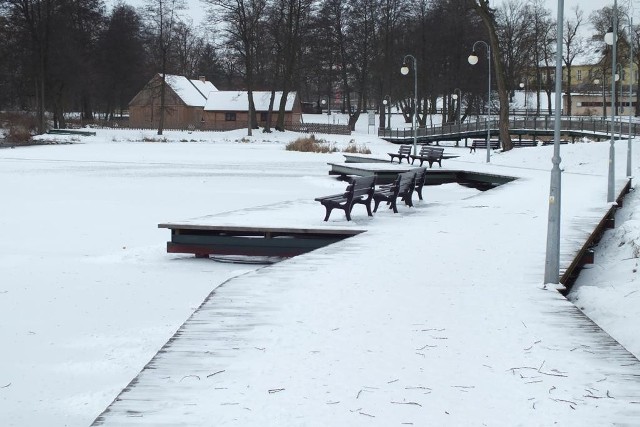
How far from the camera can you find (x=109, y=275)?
1233cm

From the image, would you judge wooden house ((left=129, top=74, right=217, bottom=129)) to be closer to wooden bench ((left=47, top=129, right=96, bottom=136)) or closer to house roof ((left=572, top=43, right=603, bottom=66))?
wooden bench ((left=47, top=129, right=96, bottom=136))

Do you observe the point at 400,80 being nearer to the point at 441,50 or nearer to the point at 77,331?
the point at 441,50

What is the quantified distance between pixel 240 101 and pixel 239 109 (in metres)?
1.01

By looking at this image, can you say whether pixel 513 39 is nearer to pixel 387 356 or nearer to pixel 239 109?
pixel 239 109

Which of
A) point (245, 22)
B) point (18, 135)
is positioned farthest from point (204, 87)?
point (18, 135)

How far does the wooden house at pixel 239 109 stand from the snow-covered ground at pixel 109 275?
52.6 meters

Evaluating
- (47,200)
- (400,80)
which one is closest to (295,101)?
(400,80)

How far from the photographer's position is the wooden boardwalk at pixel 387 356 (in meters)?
5.07

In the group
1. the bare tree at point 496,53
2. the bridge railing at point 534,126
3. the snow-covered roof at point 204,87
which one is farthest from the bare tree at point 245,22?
the bare tree at point 496,53

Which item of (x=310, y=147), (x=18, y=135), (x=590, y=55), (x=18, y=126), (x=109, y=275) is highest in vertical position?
(x=590, y=55)

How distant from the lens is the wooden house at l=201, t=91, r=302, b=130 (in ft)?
275

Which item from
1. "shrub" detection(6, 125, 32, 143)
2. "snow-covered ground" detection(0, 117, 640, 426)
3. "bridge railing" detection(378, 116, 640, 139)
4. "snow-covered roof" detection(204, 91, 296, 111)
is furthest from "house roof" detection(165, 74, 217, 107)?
"snow-covered ground" detection(0, 117, 640, 426)

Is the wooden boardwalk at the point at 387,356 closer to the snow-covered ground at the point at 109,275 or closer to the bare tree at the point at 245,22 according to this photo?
the snow-covered ground at the point at 109,275

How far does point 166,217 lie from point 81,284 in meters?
6.70
